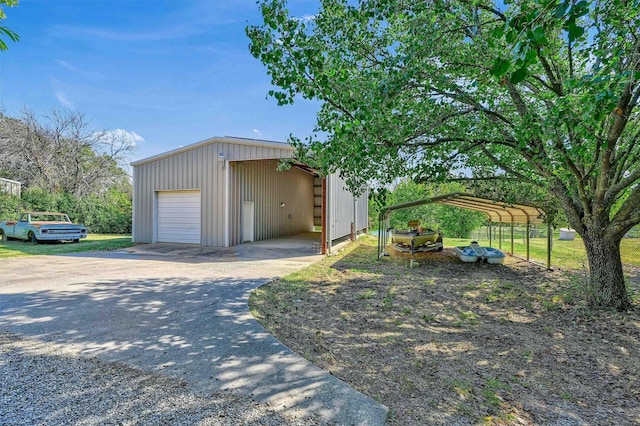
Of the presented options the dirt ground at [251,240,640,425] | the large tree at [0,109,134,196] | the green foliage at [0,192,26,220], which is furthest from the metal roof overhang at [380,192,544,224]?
the large tree at [0,109,134,196]

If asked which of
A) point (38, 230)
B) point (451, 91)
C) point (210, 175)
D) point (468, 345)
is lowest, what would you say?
point (468, 345)

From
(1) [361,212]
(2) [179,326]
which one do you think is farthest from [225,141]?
(1) [361,212]

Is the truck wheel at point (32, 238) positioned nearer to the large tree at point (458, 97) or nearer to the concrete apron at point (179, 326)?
the concrete apron at point (179, 326)

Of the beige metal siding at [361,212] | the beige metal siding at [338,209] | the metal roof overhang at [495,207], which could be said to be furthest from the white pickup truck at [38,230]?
the beige metal siding at [361,212]

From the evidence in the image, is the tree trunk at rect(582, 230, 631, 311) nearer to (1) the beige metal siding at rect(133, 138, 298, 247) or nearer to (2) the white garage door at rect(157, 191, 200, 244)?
(1) the beige metal siding at rect(133, 138, 298, 247)

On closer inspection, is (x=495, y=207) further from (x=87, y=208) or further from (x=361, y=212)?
(x=87, y=208)

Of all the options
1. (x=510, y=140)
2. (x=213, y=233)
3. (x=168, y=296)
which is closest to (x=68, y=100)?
(x=213, y=233)

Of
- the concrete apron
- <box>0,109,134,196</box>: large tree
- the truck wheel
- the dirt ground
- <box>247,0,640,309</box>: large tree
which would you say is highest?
<box>0,109,134,196</box>: large tree

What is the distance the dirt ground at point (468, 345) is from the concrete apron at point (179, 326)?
31cm

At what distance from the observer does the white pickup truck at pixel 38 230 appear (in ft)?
41.8

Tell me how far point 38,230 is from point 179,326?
12.7 meters

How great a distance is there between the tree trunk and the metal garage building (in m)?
7.00

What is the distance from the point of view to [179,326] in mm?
3996

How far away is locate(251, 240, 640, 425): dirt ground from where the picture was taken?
A: 2582mm
